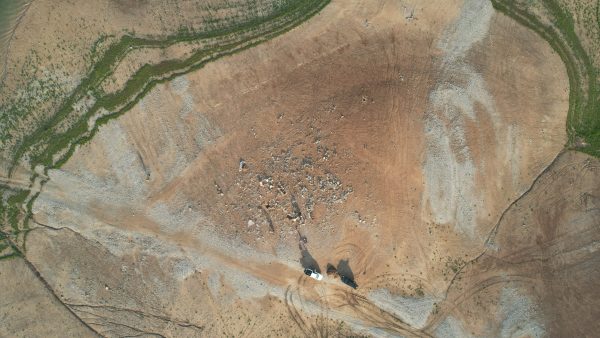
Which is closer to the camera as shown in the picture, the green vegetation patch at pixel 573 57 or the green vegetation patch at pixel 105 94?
the green vegetation patch at pixel 105 94

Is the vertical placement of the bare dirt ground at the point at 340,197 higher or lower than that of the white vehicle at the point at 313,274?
higher

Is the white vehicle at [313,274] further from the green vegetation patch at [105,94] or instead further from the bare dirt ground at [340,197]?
the green vegetation patch at [105,94]

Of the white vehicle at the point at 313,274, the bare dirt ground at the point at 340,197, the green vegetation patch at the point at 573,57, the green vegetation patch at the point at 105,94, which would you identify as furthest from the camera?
the green vegetation patch at the point at 573,57

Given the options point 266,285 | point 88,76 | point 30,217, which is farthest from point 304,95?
point 30,217

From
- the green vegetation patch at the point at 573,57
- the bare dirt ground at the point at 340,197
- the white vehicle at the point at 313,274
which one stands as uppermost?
the green vegetation patch at the point at 573,57

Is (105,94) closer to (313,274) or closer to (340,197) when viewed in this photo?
(340,197)

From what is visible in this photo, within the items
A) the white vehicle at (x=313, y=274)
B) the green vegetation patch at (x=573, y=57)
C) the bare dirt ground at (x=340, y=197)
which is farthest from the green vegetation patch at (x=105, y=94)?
the white vehicle at (x=313, y=274)

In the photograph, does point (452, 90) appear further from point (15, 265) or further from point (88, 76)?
point (15, 265)

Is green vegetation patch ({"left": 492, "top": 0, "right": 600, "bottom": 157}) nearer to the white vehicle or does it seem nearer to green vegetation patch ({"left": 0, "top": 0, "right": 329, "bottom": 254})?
green vegetation patch ({"left": 0, "top": 0, "right": 329, "bottom": 254})

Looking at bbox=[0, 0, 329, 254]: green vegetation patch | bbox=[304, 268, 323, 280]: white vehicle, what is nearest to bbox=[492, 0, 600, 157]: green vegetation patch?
bbox=[0, 0, 329, 254]: green vegetation patch
